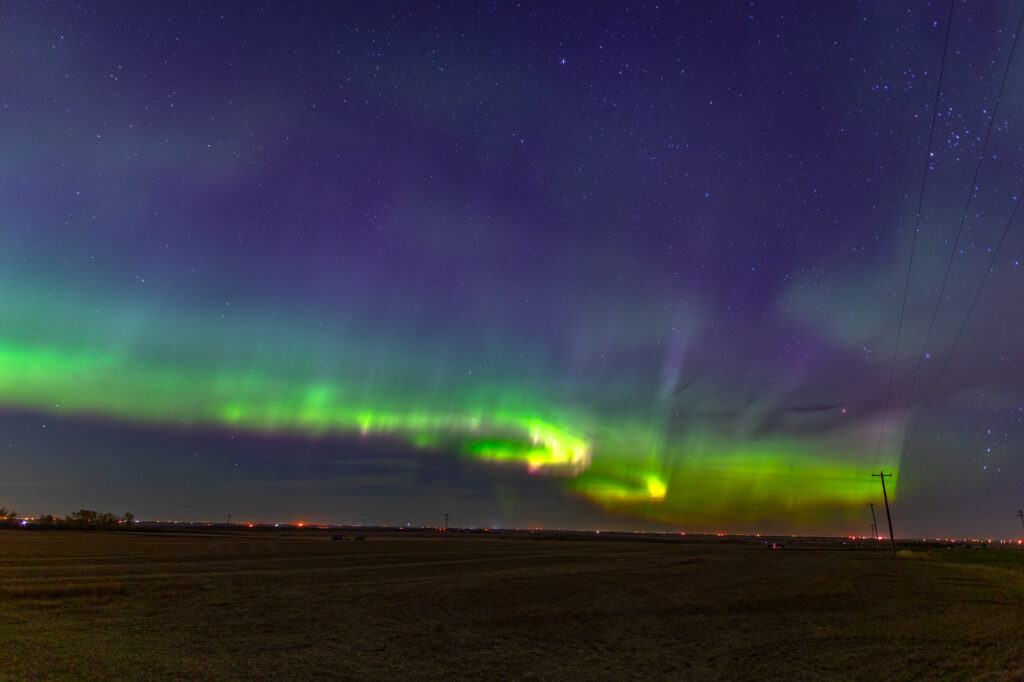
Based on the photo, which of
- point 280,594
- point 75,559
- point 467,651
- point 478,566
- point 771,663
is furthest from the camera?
point 478,566

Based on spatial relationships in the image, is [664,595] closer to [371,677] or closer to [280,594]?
[280,594]

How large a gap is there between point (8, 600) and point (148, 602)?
465cm

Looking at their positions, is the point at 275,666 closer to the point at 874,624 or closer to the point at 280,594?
the point at 280,594

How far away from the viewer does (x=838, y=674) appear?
1323 cm

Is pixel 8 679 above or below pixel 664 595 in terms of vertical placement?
above

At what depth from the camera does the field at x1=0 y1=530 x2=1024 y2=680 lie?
13.2 m

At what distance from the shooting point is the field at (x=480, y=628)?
43.3 feet

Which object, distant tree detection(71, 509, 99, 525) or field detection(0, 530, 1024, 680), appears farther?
distant tree detection(71, 509, 99, 525)

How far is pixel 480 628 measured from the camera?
61.3ft

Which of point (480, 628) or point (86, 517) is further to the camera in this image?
point (86, 517)

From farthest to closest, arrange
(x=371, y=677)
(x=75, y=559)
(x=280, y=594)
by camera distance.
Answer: (x=75, y=559) < (x=280, y=594) < (x=371, y=677)

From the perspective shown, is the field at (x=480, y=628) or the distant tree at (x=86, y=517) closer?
the field at (x=480, y=628)

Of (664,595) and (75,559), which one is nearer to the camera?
(664,595)

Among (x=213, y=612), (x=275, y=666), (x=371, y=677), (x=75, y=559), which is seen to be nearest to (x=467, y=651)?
(x=371, y=677)
